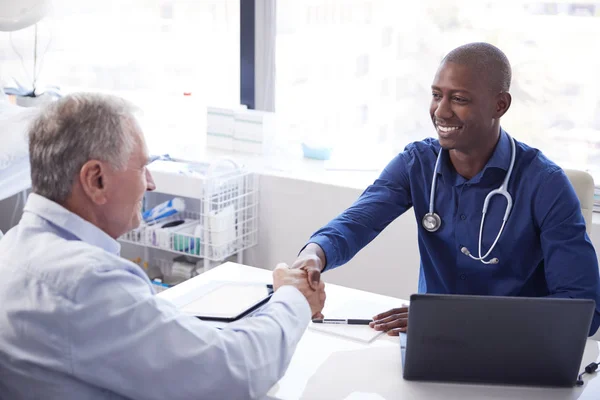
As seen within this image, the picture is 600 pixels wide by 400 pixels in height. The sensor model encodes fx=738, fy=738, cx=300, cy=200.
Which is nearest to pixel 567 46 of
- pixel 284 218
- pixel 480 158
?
pixel 480 158

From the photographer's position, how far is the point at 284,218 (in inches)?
125

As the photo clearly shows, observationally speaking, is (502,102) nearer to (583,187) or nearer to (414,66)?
(583,187)

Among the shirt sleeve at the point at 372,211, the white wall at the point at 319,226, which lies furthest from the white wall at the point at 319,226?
the shirt sleeve at the point at 372,211

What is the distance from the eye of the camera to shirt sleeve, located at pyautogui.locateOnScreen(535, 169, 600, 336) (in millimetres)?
1747

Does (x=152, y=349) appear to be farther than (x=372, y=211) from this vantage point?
No

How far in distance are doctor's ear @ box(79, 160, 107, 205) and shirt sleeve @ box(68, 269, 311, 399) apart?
0.14m

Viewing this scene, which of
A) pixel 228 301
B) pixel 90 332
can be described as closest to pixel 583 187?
pixel 228 301

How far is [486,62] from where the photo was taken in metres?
1.91

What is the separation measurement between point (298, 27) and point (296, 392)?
2.28m

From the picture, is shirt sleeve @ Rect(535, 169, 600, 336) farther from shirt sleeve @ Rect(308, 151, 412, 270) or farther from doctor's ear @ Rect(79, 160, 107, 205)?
doctor's ear @ Rect(79, 160, 107, 205)

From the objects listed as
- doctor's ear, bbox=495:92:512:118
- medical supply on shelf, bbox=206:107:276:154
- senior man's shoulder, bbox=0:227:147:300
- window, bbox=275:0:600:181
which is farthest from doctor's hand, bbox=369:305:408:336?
medical supply on shelf, bbox=206:107:276:154

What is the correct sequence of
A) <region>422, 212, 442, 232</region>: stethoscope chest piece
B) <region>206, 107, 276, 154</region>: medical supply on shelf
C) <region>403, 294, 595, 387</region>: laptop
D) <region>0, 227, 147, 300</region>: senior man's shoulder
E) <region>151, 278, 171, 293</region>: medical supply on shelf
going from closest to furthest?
<region>0, 227, 147, 300</region>: senior man's shoulder < <region>403, 294, 595, 387</region>: laptop < <region>422, 212, 442, 232</region>: stethoscope chest piece < <region>151, 278, 171, 293</region>: medical supply on shelf < <region>206, 107, 276, 154</region>: medical supply on shelf

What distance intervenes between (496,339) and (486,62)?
2.70 ft

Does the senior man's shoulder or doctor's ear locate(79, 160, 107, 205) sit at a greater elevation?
doctor's ear locate(79, 160, 107, 205)
